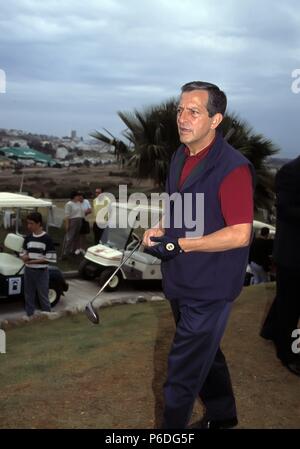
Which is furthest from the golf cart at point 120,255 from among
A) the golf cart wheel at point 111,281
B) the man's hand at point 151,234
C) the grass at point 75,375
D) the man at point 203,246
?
the man at point 203,246

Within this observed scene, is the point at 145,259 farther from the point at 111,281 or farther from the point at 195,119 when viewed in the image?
the point at 195,119

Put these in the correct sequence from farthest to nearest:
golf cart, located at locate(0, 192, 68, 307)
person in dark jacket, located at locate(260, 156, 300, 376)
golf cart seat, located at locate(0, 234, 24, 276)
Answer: golf cart seat, located at locate(0, 234, 24, 276) → golf cart, located at locate(0, 192, 68, 307) → person in dark jacket, located at locate(260, 156, 300, 376)

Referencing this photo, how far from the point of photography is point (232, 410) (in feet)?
9.50

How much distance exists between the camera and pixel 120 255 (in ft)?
33.9

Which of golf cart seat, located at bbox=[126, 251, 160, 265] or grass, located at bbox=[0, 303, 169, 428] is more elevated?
grass, located at bbox=[0, 303, 169, 428]

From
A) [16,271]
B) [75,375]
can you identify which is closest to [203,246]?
[75,375]

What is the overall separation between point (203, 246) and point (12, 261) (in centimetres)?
651

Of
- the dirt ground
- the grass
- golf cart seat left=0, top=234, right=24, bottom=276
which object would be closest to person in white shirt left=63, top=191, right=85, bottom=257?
golf cart seat left=0, top=234, right=24, bottom=276

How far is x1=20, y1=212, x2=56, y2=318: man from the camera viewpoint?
23.0ft

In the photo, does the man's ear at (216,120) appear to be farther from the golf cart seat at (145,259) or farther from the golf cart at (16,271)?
the golf cart seat at (145,259)

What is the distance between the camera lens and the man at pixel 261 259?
10.0m

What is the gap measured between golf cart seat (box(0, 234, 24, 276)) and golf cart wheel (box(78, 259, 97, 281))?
212 cm

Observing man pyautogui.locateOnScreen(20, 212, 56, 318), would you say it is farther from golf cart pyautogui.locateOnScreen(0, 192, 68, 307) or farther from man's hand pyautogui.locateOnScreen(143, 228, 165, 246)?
man's hand pyautogui.locateOnScreen(143, 228, 165, 246)

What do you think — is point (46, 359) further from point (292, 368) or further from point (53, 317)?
point (53, 317)
